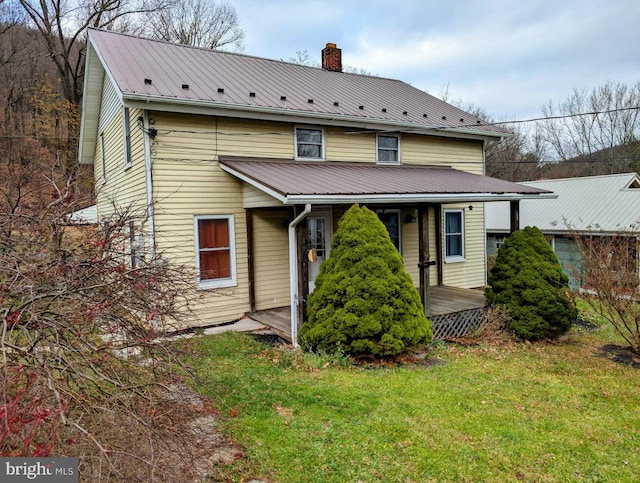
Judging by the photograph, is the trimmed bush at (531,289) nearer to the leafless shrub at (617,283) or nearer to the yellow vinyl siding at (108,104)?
the leafless shrub at (617,283)

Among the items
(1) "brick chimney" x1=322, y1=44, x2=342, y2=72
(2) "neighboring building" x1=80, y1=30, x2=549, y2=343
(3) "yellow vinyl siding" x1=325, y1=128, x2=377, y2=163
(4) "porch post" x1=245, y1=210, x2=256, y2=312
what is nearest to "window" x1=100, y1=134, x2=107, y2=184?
(2) "neighboring building" x1=80, y1=30, x2=549, y2=343

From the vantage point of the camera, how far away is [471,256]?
13000 mm

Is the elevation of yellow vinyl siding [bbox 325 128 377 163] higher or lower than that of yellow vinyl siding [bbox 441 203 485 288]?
higher

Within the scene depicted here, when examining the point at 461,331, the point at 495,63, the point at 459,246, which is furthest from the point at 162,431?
the point at 495,63

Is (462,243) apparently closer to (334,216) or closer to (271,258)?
(334,216)

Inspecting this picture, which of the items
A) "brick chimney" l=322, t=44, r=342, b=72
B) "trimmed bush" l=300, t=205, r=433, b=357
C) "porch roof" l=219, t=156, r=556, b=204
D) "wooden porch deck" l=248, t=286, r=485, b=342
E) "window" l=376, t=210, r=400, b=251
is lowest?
"wooden porch deck" l=248, t=286, r=485, b=342

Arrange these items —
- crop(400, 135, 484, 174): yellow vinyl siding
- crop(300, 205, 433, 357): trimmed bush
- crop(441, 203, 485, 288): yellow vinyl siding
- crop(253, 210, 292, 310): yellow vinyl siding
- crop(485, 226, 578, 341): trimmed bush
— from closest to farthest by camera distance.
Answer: crop(300, 205, 433, 357): trimmed bush → crop(485, 226, 578, 341): trimmed bush → crop(253, 210, 292, 310): yellow vinyl siding → crop(400, 135, 484, 174): yellow vinyl siding → crop(441, 203, 485, 288): yellow vinyl siding

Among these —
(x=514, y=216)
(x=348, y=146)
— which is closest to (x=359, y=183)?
(x=348, y=146)

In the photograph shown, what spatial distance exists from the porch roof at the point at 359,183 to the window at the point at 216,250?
1.14 meters

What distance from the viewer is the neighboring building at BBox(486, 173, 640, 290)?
14930 mm

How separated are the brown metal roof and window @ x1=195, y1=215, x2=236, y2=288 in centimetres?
235

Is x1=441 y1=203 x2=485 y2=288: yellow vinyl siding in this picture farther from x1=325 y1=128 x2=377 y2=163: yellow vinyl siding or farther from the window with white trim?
x1=325 y1=128 x2=377 y2=163: yellow vinyl siding

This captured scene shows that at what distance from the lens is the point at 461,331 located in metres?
8.88

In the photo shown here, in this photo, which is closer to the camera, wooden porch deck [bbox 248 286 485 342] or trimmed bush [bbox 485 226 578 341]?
wooden porch deck [bbox 248 286 485 342]
